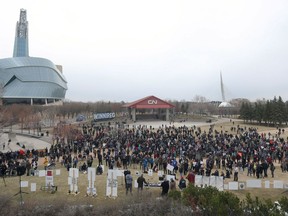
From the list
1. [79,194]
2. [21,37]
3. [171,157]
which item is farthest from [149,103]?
[21,37]

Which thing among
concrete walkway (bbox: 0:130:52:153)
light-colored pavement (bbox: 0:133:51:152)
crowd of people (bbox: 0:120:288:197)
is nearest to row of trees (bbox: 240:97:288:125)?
crowd of people (bbox: 0:120:288:197)

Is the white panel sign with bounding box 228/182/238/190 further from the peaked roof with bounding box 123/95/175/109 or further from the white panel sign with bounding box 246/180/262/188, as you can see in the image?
the peaked roof with bounding box 123/95/175/109

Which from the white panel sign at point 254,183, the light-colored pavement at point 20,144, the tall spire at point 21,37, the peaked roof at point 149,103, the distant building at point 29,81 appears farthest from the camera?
the tall spire at point 21,37

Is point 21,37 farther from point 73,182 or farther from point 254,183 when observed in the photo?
point 254,183

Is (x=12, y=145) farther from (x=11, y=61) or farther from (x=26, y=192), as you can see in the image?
(x=11, y=61)

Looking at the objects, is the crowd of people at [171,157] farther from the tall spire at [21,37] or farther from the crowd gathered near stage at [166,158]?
the tall spire at [21,37]

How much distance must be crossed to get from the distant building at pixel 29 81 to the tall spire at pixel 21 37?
24092 mm

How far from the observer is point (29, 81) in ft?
319

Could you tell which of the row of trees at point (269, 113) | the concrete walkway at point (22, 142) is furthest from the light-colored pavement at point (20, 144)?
the row of trees at point (269, 113)

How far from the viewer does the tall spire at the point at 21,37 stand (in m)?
122

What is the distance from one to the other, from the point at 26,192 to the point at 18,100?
293ft

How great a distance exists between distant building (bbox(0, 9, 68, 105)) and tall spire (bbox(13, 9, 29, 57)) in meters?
24.1

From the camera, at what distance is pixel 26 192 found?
45.6ft

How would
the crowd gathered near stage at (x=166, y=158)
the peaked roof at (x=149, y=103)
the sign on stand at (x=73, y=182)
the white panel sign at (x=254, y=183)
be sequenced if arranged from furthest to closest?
the peaked roof at (x=149, y=103) → the crowd gathered near stage at (x=166, y=158) → the white panel sign at (x=254, y=183) → the sign on stand at (x=73, y=182)
